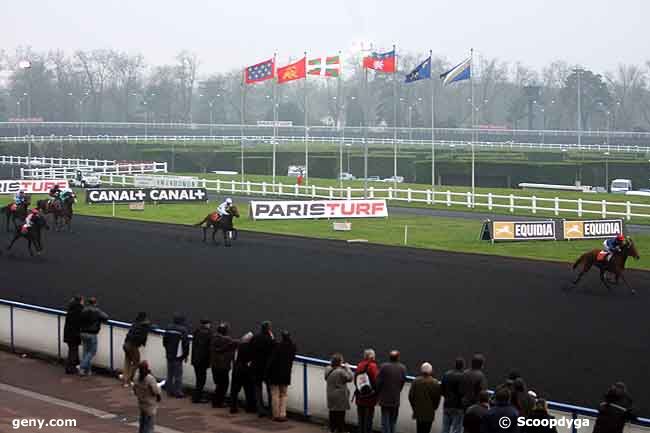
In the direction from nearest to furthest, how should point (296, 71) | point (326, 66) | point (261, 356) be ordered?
1. point (261, 356)
2. point (326, 66)
3. point (296, 71)

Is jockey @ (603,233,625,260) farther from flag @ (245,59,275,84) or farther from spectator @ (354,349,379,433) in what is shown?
flag @ (245,59,275,84)

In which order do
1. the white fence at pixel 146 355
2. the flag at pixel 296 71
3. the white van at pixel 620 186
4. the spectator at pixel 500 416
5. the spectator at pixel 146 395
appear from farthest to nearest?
1. the white van at pixel 620 186
2. the flag at pixel 296 71
3. the white fence at pixel 146 355
4. the spectator at pixel 146 395
5. the spectator at pixel 500 416

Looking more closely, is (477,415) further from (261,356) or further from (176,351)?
(176,351)

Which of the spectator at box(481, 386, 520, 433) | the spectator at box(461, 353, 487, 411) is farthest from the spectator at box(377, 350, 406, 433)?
the spectator at box(481, 386, 520, 433)

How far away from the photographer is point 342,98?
161m

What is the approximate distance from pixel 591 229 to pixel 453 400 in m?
23.7

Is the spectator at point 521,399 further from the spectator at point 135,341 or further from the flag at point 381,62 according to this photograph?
the flag at point 381,62

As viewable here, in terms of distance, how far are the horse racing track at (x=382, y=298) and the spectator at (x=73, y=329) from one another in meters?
3.60

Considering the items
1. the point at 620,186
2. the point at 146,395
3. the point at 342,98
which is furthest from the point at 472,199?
the point at 342,98

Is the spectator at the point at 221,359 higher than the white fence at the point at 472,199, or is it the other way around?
the white fence at the point at 472,199

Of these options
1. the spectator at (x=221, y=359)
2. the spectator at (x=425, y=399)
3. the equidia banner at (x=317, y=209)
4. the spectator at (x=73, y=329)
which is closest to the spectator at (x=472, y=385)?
the spectator at (x=425, y=399)

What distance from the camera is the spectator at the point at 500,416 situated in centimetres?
1109

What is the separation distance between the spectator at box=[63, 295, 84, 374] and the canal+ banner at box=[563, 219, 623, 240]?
69.0ft

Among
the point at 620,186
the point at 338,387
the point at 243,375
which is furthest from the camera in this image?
the point at 620,186
